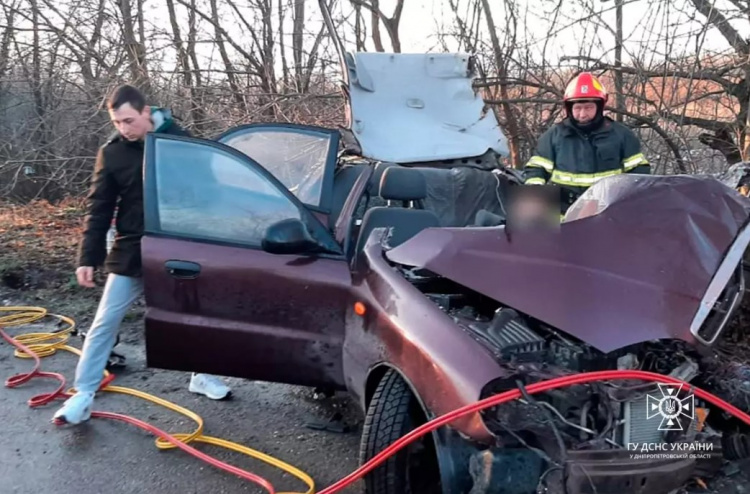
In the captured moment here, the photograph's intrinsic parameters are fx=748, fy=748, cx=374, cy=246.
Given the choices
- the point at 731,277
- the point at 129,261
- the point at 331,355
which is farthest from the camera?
the point at 129,261

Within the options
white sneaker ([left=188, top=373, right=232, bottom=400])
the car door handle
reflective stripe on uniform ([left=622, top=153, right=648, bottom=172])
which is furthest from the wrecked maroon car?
reflective stripe on uniform ([left=622, top=153, right=648, bottom=172])

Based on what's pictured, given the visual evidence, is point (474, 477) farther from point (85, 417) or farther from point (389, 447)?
point (85, 417)

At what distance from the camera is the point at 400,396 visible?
2.85 m

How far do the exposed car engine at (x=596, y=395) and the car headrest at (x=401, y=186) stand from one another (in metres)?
0.93

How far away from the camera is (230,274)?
357 centimetres

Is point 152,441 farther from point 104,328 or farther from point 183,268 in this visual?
point 183,268

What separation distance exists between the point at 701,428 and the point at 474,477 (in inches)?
31.7

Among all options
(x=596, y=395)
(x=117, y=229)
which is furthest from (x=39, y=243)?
(x=596, y=395)

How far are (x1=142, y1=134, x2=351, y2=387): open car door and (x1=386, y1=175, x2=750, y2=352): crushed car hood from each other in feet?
1.94

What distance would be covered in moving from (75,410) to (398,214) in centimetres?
206

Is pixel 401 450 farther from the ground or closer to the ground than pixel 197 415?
farther from the ground

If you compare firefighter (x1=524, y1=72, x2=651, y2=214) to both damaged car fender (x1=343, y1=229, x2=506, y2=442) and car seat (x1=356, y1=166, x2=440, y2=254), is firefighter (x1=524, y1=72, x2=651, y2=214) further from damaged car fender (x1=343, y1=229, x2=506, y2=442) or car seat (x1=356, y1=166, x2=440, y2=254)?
damaged car fender (x1=343, y1=229, x2=506, y2=442)

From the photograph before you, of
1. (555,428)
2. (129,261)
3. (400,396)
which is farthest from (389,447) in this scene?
(129,261)

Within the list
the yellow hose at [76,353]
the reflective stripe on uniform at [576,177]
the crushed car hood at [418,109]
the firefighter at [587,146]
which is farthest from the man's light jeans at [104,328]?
the reflective stripe on uniform at [576,177]
